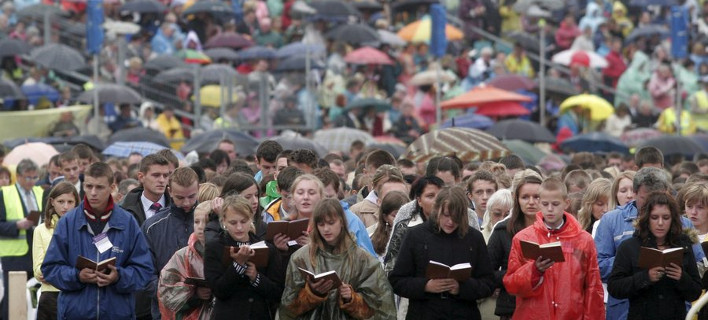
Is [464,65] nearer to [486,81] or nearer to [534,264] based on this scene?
[486,81]

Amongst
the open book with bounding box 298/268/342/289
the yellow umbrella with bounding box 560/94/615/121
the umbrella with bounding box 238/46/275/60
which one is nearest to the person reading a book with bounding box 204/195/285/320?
the open book with bounding box 298/268/342/289

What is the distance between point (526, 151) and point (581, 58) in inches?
378

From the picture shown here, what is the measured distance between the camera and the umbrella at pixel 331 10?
34750 millimetres

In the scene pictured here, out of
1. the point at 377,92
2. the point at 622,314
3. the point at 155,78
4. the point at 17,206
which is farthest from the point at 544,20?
the point at 622,314

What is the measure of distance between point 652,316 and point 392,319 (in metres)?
1.82

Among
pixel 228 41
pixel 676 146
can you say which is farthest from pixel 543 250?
pixel 228 41

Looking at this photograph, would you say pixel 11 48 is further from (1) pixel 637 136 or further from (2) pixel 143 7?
(1) pixel 637 136

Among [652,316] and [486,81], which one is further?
[486,81]

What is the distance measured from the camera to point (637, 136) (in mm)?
28797

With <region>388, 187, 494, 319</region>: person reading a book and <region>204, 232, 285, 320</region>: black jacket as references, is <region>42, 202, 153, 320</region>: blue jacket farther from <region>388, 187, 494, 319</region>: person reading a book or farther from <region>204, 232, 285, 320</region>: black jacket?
<region>388, 187, 494, 319</region>: person reading a book

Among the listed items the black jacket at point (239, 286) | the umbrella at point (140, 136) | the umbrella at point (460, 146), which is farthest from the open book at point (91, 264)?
the umbrella at point (140, 136)

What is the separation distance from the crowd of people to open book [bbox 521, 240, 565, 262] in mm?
21

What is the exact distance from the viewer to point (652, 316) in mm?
11789

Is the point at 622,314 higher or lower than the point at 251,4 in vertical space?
lower
